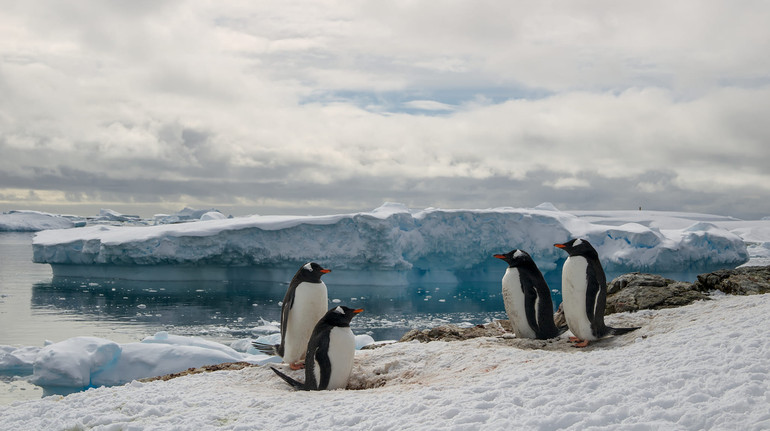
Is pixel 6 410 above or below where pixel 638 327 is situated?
below

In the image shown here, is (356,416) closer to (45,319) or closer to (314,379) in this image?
(314,379)

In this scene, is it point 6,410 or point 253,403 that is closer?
point 253,403

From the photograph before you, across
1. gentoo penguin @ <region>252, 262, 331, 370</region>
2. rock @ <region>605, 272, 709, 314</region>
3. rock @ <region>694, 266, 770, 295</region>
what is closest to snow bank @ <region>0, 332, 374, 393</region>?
gentoo penguin @ <region>252, 262, 331, 370</region>

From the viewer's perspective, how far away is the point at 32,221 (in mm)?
61656

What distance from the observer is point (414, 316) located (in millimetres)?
17688

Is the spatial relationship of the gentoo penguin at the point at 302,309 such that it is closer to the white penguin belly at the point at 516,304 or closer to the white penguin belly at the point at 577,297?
the white penguin belly at the point at 516,304

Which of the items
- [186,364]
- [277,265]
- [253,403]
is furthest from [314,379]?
[277,265]

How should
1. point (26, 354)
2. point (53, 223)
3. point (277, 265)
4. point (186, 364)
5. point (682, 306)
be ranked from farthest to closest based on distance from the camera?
point (53, 223) → point (277, 265) → point (26, 354) → point (186, 364) → point (682, 306)

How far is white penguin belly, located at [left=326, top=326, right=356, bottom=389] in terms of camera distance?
4051 millimetres

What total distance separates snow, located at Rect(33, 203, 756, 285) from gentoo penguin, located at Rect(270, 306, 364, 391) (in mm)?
19081

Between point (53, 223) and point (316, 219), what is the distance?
154 ft

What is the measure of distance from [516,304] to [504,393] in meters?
1.85

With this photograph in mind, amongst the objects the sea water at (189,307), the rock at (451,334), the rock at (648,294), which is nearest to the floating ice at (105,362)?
the sea water at (189,307)

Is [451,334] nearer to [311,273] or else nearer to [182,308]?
[311,273]
